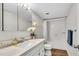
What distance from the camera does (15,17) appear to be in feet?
5.32

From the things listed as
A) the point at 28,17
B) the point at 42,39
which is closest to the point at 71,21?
the point at 42,39

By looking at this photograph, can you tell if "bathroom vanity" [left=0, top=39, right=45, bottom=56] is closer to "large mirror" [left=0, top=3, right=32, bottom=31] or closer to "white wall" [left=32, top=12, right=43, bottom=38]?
"white wall" [left=32, top=12, right=43, bottom=38]

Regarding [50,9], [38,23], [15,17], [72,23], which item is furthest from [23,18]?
[72,23]

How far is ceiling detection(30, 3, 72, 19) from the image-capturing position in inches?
56.9

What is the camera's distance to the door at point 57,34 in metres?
1.50

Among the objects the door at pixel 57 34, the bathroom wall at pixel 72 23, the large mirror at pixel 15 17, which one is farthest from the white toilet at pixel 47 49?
the large mirror at pixel 15 17

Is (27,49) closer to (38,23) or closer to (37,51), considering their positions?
(37,51)

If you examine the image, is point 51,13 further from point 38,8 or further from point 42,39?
point 42,39

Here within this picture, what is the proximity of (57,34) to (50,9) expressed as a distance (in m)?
0.33

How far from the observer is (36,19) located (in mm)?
1545

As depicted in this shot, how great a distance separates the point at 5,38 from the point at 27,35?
0.30 m

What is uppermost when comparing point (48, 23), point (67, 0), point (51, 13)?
point (67, 0)

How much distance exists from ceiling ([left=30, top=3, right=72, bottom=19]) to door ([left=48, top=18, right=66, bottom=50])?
3.2 inches

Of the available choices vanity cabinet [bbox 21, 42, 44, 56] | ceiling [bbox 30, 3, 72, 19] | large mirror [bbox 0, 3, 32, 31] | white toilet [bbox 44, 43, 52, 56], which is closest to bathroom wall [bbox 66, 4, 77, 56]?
ceiling [bbox 30, 3, 72, 19]
